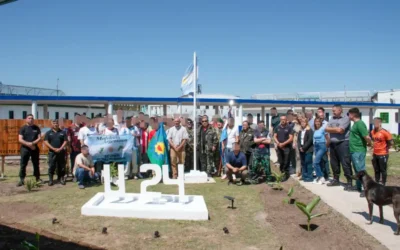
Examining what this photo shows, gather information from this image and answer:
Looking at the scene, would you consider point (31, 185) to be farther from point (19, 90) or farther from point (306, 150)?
point (19, 90)

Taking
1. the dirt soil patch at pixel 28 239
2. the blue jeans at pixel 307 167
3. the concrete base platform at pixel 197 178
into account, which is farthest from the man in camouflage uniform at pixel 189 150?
the dirt soil patch at pixel 28 239

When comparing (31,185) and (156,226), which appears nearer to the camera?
(156,226)

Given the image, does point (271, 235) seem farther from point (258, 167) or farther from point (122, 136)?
point (122, 136)

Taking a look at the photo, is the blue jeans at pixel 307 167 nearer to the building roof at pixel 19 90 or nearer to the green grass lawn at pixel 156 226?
the green grass lawn at pixel 156 226

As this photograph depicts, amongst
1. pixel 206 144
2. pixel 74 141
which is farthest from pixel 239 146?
pixel 74 141

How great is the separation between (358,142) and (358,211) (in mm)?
1657

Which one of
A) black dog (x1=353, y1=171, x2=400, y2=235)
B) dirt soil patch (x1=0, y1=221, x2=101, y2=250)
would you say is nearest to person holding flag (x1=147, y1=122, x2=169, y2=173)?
dirt soil patch (x1=0, y1=221, x2=101, y2=250)

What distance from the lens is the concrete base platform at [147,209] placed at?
21.5ft

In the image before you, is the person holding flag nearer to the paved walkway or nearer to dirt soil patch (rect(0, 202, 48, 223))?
dirt soil patch (rect(0, 202, 48, 223))

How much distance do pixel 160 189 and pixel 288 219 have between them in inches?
154

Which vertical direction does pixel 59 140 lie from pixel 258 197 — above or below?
above

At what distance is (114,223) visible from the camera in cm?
628

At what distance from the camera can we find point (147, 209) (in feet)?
21.8

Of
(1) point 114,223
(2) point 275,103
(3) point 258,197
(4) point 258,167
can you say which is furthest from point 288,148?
(2) point 275,103
